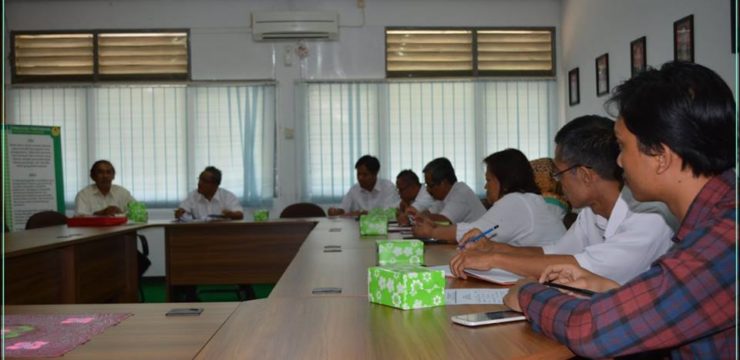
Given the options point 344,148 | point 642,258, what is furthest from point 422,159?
point 642,258

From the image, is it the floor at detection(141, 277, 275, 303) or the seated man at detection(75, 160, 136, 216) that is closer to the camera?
the floor at detection(141, 277, 275, 303)

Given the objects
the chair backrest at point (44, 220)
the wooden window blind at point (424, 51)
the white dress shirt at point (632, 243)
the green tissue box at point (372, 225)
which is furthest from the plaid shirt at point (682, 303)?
the wooden window blind at point (424, 51)

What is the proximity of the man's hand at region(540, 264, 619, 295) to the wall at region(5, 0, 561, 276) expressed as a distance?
233 inches

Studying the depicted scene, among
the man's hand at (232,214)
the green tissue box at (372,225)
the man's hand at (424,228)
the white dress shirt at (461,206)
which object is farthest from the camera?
the man's hand at (232,214)

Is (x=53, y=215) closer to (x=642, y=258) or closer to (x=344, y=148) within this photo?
(x=344, y=148)

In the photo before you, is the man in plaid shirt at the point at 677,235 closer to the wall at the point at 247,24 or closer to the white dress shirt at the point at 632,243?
the white dress shirt at the point at 632,243

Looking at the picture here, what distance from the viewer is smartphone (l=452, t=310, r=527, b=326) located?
1.53 m

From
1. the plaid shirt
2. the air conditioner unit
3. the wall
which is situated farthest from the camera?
the wall

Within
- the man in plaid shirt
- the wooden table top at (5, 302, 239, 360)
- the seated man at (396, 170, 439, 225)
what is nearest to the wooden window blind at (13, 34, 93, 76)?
the seated man at (396, 170, 439, 225)

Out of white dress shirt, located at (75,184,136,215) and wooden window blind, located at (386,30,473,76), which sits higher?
wooden window blind, located at (386,30,473,76)

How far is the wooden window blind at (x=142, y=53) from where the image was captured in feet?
24.5

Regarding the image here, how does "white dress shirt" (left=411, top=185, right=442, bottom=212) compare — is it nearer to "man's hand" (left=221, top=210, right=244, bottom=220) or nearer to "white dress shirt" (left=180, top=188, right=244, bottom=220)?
"man's hand" (left=221, top=210, right=244, bottom=220)

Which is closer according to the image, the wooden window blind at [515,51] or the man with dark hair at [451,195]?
the man with dark hair at [451,195]

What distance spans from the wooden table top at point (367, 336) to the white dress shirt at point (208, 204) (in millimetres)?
5076
